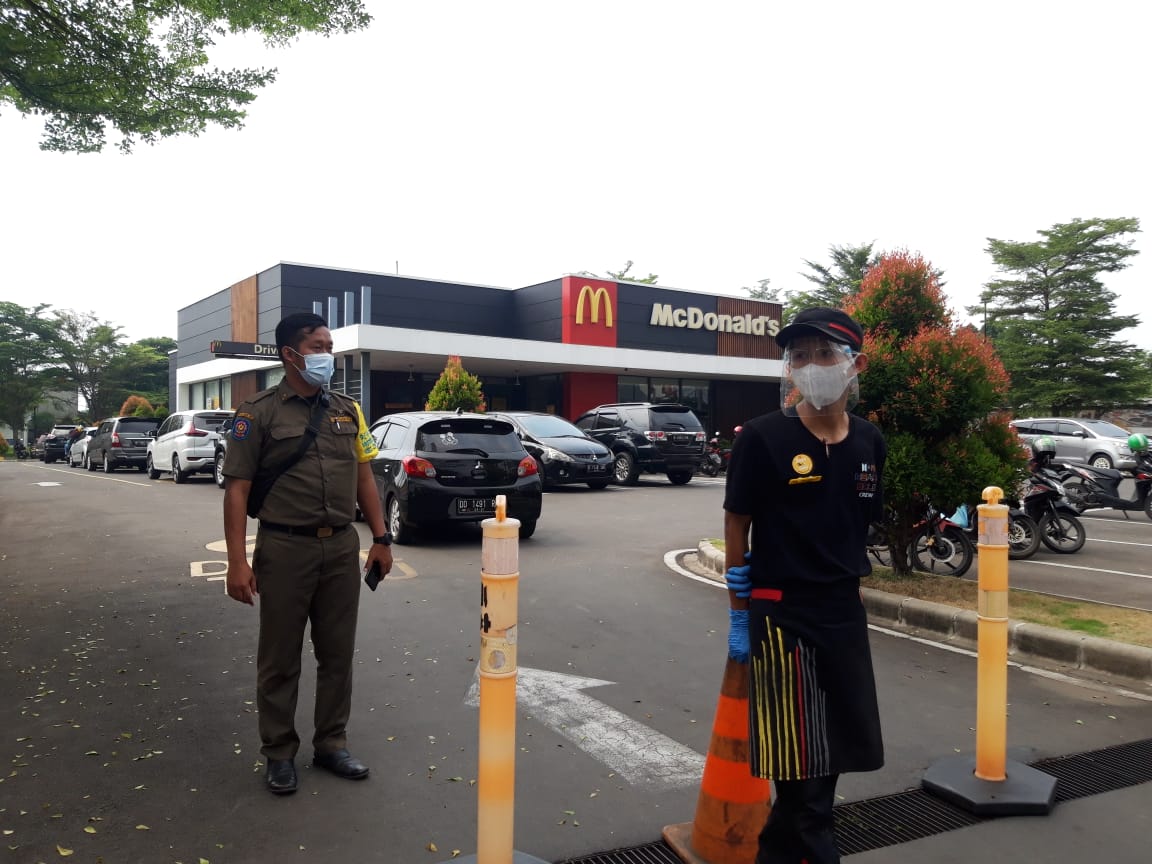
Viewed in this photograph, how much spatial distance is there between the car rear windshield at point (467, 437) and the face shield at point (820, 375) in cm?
735

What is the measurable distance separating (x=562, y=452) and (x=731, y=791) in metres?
13.6

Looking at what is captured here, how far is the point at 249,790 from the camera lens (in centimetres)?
353

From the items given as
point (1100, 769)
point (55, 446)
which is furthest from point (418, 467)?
point (55, 446)

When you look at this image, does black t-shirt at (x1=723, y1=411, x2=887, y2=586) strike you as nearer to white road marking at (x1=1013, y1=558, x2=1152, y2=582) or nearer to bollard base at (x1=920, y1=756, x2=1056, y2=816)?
bollard base at (x1=920, y1=756, x2=1056, y2=816)

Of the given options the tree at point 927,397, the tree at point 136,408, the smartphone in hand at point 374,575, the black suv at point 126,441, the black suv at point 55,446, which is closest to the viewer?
the smartphone in hand at point 374,575

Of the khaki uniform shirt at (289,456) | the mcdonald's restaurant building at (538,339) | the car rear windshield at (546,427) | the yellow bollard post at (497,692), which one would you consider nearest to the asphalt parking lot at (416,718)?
the yellow bollard post at (497,692)

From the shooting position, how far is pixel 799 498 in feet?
8.36

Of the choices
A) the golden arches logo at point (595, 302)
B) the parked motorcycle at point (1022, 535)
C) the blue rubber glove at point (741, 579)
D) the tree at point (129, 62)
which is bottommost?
the parked motorcycle at point (1022, 535)

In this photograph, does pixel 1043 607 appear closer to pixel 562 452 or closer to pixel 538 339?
pixel 562 452

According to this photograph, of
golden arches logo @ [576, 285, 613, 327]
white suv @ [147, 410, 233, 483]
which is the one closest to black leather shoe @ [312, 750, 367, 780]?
white suv @ [147, 410, 233, 483]

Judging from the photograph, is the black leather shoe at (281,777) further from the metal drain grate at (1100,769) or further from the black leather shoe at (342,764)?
the metal drain grate at (1100,769)

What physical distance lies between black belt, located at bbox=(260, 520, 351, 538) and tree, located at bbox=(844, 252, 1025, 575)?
470cm

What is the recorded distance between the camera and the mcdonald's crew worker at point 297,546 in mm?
3594

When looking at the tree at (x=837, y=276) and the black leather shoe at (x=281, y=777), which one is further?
the tree at (x=837, y=276)
